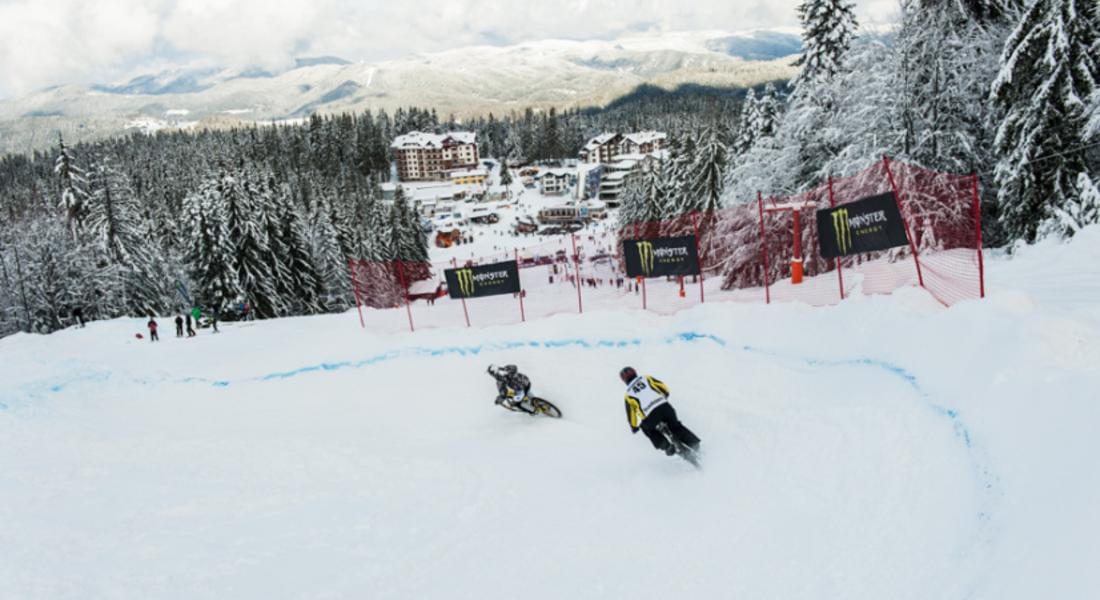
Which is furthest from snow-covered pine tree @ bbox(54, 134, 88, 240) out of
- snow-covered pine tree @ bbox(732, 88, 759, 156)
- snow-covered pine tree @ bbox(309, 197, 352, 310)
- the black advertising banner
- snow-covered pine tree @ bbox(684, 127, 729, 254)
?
snow-covered pine tree @ bbox(732, 88, 759, 156)

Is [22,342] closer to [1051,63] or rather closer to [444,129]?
[1051,63]

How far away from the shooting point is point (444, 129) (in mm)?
195625

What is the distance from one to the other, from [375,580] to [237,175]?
115 ft

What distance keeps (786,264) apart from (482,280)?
10010 mm

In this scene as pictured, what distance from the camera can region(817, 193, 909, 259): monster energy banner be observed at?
1026 cm

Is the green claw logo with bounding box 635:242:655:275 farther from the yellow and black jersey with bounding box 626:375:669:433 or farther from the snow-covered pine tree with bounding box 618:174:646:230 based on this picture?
the snow-covered pine tree with bounding box 618:174:646:230

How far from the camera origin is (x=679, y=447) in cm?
725

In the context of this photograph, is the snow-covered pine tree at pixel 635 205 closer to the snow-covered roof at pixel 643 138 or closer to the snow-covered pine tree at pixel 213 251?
the snow-covered pine tree at pixel 213 251

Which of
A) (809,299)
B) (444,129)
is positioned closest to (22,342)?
(809,299)

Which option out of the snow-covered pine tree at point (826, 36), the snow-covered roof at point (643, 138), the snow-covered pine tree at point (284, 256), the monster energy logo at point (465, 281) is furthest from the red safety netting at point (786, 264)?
the snow-covered roof at point (643, 138)

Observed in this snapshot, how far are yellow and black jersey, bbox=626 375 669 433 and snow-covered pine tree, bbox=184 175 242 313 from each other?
98.1 ft

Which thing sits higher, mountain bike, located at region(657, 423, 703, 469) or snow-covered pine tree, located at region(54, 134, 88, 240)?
snow-covered pine tree, located at region(54, 134, 88, 240)

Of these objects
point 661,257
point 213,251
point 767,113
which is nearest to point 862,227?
point 661,257

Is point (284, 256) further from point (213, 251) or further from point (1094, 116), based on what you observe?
point (1094, 116)
